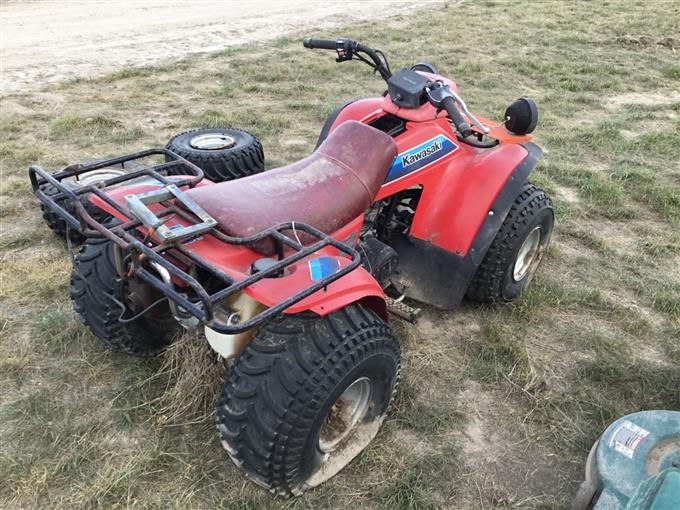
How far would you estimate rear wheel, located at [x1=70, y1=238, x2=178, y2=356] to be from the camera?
2619mm

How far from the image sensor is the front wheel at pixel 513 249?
336 cm

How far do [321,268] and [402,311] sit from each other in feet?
3.77

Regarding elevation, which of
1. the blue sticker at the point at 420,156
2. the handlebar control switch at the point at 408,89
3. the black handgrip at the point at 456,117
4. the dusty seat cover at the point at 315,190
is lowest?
the blue sticker at the point at 420,156

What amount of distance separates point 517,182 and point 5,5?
11.6 metres

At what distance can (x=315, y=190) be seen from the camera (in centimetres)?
254

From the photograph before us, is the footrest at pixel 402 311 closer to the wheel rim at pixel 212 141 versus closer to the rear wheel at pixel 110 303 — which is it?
the rear wheel at pixel 110 303

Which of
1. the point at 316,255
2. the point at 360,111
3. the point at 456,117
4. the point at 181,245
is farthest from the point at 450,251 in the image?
the point at 181,245

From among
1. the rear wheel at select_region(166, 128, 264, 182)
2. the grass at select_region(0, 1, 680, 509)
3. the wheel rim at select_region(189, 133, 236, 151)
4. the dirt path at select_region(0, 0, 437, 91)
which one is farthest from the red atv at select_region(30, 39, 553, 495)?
the dirt path at select_region(0, 0, 437, 91)

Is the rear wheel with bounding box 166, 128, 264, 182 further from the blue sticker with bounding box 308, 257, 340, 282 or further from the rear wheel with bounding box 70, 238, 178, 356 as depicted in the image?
the blue sticker with bounding box 308, 257, 340, 282

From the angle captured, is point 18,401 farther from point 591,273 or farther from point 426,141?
point 591,273

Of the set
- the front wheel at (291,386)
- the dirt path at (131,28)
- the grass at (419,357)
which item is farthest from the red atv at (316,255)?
the dirt path at (131,28)

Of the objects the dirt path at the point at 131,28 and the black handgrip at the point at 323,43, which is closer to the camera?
the black handgrip at the point at 323,43

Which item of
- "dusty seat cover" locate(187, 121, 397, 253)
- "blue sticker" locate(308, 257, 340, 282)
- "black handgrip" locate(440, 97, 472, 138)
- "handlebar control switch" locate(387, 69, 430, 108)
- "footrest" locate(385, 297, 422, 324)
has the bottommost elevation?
"footrest" locate(385, 297, 422, 324)

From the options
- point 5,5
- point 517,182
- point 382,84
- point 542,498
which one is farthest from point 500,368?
point 5,5
